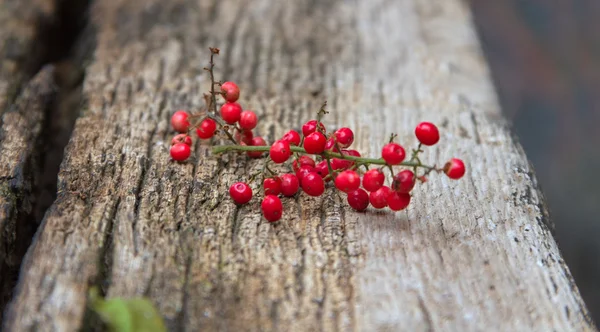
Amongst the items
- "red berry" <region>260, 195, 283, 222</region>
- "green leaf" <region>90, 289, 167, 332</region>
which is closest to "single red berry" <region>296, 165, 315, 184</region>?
"red berry" <region>260, 195, 283, 222</region>

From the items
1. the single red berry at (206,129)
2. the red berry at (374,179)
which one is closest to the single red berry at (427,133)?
the red berry at (374,179)

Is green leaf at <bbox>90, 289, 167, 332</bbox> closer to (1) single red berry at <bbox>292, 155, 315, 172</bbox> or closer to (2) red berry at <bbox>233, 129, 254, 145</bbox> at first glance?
(1) single red berry at <bbox>292, 155, 315, 172</bbox>

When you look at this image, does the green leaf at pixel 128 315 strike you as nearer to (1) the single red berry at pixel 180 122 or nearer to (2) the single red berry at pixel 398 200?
(2) the single red berry at pixel 398 200

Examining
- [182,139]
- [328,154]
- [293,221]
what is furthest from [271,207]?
[182,139]

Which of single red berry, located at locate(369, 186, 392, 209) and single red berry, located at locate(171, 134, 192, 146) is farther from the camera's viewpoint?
single red berry, located at locate(171, 134, 192, 146)

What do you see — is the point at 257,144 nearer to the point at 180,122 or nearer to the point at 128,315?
the point at 180,122

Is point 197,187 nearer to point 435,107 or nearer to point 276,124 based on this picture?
point 276,124
